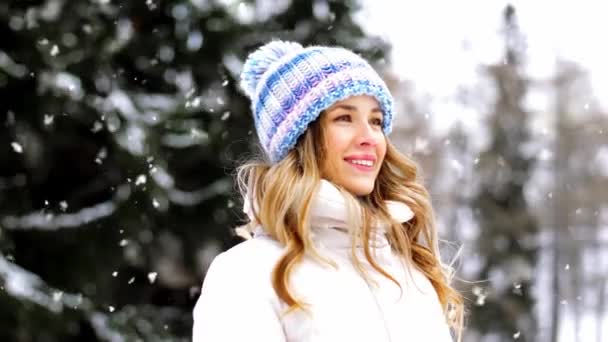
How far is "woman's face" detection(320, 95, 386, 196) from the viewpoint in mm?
1839

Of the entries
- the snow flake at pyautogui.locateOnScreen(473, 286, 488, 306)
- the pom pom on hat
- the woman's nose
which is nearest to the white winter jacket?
the woman's nose

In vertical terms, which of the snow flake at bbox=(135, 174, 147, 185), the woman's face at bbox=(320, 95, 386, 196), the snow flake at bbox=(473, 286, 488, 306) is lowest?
the snow flake at bbox=(473, 286, 488, 306)

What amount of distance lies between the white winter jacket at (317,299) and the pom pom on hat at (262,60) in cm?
33

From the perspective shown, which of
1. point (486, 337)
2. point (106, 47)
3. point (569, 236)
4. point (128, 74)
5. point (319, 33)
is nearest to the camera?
point (106, 47)

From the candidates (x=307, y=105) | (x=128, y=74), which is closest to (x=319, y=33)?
(x=128, y=74)

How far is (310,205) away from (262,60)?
394mm

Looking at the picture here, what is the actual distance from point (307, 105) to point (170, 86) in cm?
271

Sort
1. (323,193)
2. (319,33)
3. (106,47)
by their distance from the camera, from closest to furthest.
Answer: (323,193) < (106,47) < (319,33)

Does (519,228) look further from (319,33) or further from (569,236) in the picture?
(319,33)

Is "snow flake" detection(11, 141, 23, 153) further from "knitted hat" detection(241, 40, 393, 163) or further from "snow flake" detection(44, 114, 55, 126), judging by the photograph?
"knitted hat" detection(241, 40, 393, 163)

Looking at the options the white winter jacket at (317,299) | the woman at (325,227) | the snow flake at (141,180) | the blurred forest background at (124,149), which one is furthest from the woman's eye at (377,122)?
the snow flake at (141,180)

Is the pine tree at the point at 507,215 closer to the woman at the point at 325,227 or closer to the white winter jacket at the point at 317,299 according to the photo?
the woman at the point at 325,227

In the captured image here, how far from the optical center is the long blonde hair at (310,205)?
68.6 inches

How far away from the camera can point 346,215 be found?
1.79 meters
